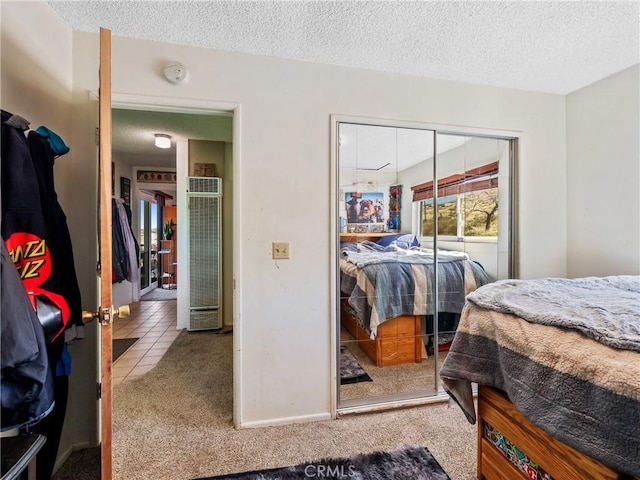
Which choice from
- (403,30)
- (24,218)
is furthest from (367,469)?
(403,30)

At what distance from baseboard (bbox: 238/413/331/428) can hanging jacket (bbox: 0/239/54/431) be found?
121cm

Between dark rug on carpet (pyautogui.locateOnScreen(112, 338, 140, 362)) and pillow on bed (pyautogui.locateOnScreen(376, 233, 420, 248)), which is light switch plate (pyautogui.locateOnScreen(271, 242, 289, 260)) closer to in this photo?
pillow on bed (pyautogui.locateOnScreen(376, 233, 420, 248))

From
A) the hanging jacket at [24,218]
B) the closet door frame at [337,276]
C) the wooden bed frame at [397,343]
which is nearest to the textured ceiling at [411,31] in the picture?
the closet door frame at [337,276]

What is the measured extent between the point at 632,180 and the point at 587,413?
6.59 feet

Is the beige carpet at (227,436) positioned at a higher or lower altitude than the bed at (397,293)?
lower

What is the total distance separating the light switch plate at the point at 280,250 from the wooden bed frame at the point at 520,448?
1.25 metres

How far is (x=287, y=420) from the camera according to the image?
1.84 metres

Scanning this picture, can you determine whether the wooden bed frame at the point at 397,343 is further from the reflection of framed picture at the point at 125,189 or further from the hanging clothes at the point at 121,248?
the reflection of framed picture at the point at 125,189

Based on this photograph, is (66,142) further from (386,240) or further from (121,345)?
(121,345)

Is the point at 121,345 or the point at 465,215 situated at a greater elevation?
the point at 465,215

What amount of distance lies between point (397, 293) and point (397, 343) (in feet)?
1.32

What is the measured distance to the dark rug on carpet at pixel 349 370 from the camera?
203cm

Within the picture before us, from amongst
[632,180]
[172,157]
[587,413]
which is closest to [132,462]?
[587,413]

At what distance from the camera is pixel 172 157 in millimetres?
4547
